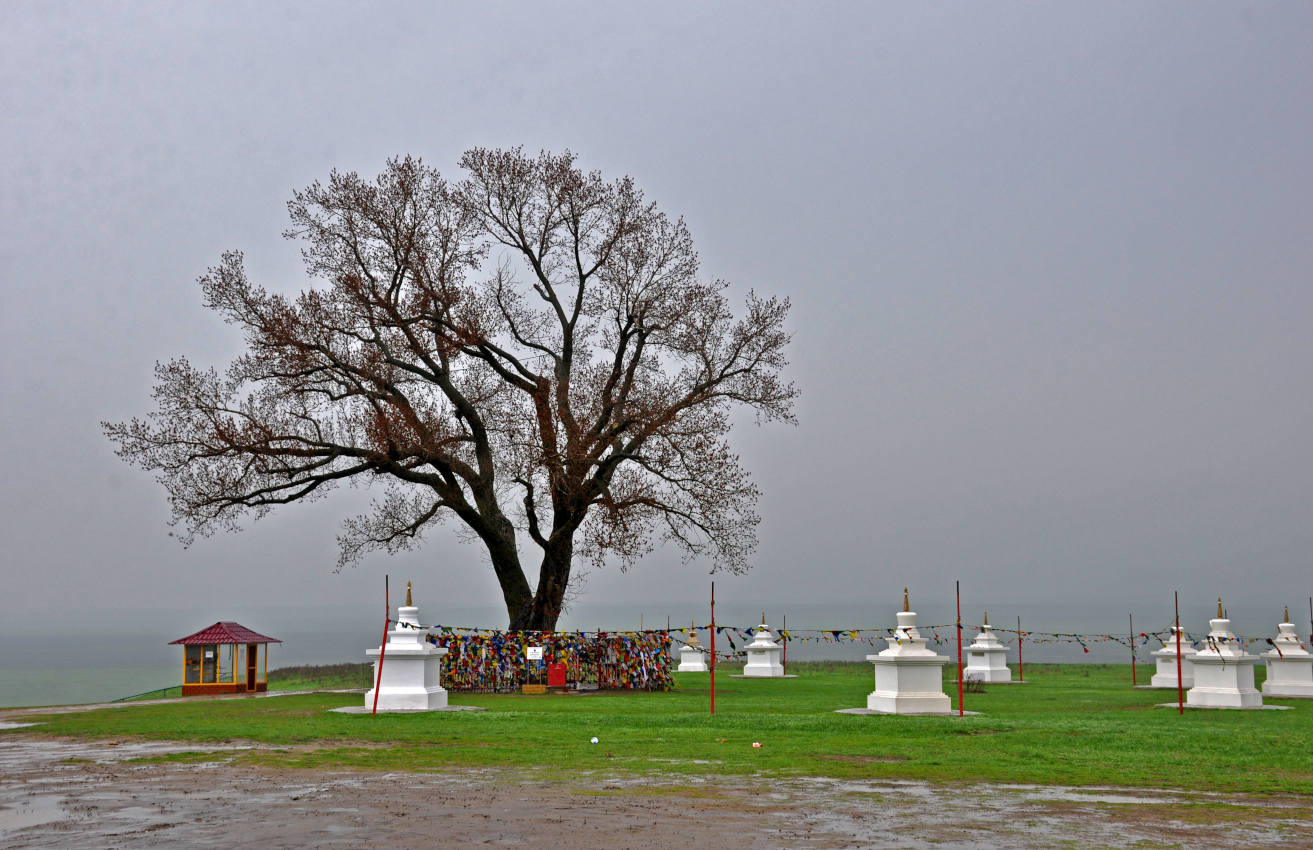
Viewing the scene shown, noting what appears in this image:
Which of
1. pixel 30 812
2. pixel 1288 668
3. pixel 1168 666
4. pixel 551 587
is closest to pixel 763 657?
pixel 551 587

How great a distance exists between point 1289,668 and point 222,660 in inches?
1073

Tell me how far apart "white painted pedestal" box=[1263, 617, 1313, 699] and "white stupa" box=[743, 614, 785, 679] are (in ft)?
50.8

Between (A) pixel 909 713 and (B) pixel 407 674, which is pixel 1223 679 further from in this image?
(B) pixel 407 674

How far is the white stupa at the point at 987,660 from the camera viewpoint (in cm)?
3391

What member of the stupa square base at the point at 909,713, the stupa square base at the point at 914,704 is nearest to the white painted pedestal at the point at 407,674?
the stupa square base at the point at 909,713

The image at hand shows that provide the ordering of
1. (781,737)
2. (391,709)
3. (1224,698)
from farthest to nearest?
1. (1224,698)
2. (391,709)
3. (781,737)

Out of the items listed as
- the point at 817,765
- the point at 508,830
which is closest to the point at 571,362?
the point at 817,765

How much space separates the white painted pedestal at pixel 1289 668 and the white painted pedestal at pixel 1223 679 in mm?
4090

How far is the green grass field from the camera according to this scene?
12648mm

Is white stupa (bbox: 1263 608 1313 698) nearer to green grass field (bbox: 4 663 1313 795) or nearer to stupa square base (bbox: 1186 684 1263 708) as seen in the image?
green grass field (bbox: 4 663 1313 795)

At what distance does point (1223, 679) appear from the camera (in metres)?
23.2

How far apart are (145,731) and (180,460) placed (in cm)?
1365

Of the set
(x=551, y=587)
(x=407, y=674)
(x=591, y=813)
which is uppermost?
(x=551, y=587)

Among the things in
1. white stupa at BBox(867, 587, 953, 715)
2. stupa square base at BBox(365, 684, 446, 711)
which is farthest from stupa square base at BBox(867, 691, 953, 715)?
stupa square base at BBox(365, 684, 446, 711)
